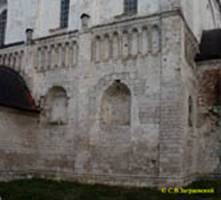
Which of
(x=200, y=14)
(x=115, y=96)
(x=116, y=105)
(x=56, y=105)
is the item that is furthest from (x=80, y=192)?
(x=200, y=14)

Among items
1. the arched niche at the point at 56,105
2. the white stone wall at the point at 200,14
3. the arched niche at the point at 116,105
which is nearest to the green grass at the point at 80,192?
the arched niche at the point at 116,105

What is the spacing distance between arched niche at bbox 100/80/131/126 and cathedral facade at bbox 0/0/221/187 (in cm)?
4

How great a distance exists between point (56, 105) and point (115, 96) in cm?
330

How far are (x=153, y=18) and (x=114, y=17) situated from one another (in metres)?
2.21

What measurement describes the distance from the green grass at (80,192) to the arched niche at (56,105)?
317 cm

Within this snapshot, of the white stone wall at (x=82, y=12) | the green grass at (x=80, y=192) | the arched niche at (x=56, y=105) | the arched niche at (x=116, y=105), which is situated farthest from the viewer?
the arched niche at (x=56, y=105)

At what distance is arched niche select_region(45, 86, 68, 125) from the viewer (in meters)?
15.6

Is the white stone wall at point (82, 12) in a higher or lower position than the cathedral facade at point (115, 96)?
higher

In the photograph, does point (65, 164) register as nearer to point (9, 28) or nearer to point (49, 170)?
point (49, 170)

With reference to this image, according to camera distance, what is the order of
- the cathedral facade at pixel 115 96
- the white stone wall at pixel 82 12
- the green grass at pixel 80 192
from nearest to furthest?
the green grass at pixel 80 192, the cathedral facade at pixel 115 96, the white stone wall at pixel 82 12

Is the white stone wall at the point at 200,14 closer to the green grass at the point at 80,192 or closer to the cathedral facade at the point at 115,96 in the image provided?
the cathedral facade at the point at 115,96

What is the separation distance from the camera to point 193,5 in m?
15.4

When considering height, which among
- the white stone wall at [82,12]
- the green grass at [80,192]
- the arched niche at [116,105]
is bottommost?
the green grass at [80,192]

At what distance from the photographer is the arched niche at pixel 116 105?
13938 mm
